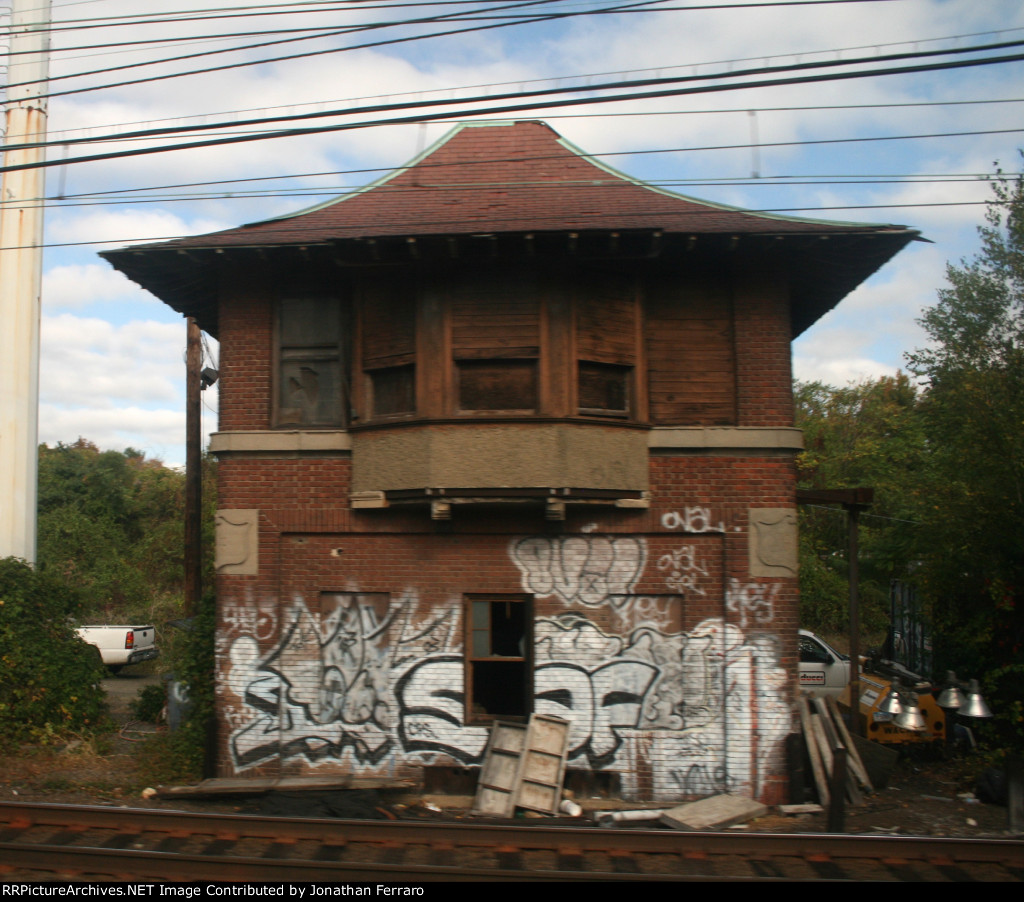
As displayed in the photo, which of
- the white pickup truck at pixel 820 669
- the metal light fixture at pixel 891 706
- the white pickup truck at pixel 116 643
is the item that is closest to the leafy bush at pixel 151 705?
the white pickup truck at pixel 116 643

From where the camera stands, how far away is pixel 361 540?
32.5 ft

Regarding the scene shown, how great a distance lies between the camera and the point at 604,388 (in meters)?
9.66

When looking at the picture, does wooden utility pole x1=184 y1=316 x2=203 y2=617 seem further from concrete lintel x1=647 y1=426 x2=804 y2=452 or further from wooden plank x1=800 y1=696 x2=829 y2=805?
wooden plank x1=800 y1=696 x2=829 y2=805

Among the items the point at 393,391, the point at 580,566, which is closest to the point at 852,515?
the point at 580,566

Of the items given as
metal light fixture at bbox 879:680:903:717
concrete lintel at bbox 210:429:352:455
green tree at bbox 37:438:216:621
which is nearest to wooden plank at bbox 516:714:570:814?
metal light fixture at bbox 879:680:903:717

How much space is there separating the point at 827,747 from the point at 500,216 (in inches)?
280

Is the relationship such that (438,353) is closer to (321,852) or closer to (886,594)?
(321,852)

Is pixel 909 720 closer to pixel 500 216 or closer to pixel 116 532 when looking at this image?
pixel 500 216

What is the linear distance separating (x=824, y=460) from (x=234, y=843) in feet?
96.1

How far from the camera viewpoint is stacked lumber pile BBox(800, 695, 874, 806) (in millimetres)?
9203

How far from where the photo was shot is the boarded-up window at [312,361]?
10.2 meters

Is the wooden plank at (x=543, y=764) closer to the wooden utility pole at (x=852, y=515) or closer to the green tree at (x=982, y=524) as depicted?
the wooden utility pole at (x=852, y=515)

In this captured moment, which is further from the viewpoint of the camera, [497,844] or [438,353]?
[438,353]
